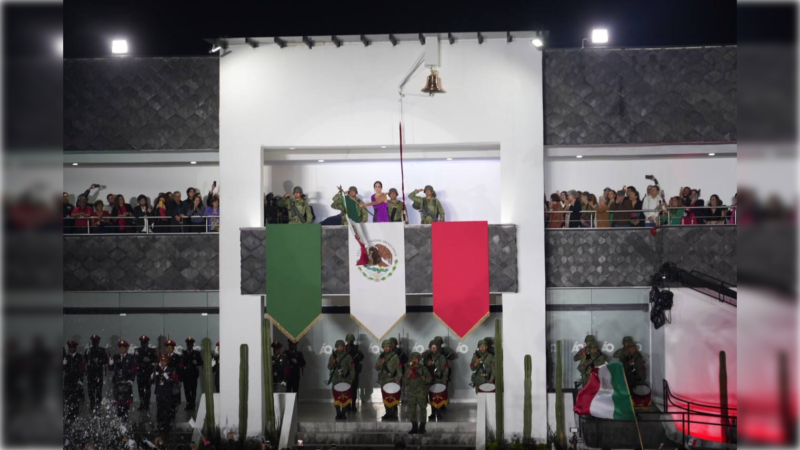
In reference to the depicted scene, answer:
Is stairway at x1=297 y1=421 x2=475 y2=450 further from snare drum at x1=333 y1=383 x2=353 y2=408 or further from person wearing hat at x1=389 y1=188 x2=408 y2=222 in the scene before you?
person wearing hat at x1=389 y1=188 x2=408 y2=222

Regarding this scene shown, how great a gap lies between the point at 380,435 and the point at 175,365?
500 centimetres

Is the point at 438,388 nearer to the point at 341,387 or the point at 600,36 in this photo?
the point at 341,387

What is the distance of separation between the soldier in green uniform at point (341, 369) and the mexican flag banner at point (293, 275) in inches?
60.8

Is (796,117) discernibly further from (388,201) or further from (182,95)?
(182,95)

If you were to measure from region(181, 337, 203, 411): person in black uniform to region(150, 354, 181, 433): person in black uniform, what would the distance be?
2.26 ft

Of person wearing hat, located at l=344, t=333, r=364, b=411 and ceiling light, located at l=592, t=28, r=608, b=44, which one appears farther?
person wearing hat, located at l=344, t=333, r=364, b=411

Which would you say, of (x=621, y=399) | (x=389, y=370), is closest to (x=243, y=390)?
(x=389, y=370)

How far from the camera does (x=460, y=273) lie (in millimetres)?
17828

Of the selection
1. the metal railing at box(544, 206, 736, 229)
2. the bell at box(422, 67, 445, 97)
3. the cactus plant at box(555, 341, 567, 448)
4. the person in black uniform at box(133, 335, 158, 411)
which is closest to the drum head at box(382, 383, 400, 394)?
the cactus plant at box(555, 341, 567, 448)

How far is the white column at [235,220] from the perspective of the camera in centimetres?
1812

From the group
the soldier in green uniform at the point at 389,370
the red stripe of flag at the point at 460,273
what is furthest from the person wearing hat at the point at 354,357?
the red stripe of flag at the point at 460,273

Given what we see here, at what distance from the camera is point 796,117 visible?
133 cm

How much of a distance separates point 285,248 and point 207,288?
2.20 metres

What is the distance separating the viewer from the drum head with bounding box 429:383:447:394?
18516 mm
